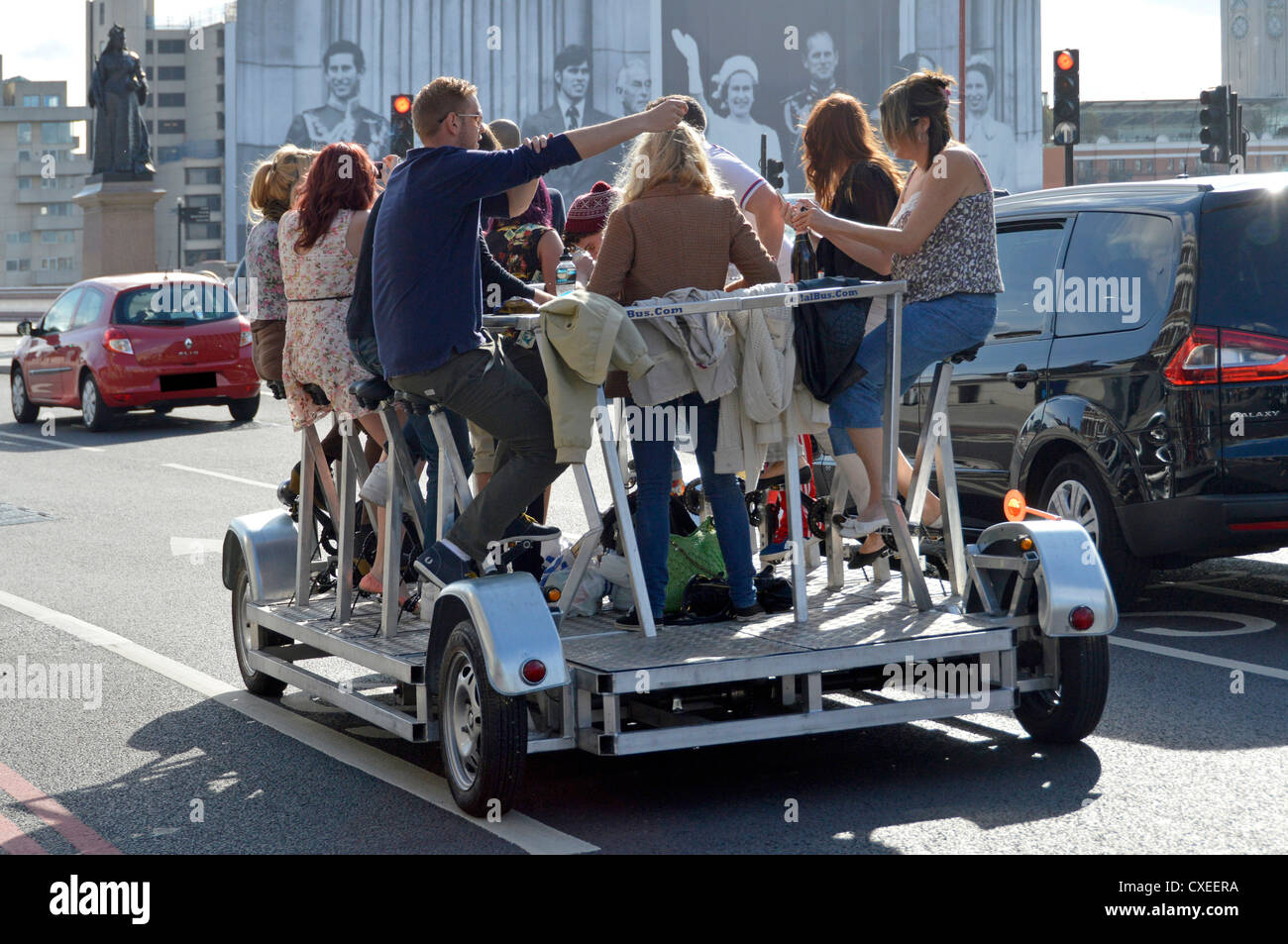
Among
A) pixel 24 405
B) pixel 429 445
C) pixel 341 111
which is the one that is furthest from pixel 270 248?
pixel 341 111

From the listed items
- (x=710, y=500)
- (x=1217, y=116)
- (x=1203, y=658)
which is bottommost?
(x=1203, y=658)

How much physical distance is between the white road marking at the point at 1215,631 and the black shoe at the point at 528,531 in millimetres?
3054

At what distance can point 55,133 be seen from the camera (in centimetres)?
15350

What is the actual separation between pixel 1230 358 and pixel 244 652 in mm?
4264

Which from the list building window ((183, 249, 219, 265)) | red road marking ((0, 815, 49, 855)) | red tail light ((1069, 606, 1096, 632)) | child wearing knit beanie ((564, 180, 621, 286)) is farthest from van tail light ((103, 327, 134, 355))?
building window ((183, 249, 219, 265))

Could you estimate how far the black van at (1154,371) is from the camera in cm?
707

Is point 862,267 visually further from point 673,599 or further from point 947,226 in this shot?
point 673,599

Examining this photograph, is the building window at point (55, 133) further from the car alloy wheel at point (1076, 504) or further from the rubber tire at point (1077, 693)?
the rubber tire at point (1077, 693)

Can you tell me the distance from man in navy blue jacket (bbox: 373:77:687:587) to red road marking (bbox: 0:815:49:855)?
1.38 metres

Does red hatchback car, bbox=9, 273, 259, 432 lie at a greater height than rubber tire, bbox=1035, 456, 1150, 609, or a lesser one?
greater

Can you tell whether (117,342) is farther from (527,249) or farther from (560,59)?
(560,59)

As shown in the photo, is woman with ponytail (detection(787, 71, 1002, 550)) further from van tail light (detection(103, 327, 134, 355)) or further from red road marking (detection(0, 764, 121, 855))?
van tail light (detection(103, 327, 134, 355))

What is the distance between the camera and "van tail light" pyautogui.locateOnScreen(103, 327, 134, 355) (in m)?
18.5
